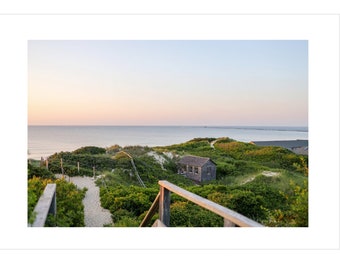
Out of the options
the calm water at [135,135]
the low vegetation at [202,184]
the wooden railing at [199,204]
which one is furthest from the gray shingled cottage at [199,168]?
the wooden railing at [199,204]

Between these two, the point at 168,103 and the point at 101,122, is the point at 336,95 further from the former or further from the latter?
the point at 101,122

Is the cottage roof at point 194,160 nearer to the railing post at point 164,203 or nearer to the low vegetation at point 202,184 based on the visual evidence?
the low vegetation at point 202,184

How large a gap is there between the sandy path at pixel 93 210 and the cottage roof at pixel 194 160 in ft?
8.44

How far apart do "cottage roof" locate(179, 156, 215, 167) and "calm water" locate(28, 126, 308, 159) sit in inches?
25.4

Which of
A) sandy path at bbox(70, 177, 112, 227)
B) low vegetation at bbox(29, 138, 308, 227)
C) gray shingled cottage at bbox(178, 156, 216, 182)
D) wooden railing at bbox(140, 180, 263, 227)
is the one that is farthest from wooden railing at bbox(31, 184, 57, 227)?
gray shingled cottage at bbox(178, 156, 216, 182)

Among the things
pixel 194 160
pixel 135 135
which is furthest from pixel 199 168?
pixel 135 135

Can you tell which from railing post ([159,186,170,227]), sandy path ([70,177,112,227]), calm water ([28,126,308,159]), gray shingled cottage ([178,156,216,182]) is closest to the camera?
railing post ([159,186,170,227])

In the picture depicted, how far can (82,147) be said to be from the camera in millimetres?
7547

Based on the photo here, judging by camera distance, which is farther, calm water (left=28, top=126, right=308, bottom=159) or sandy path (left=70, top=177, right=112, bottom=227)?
calm water (left=28, top=126, right=308, bottom=159)

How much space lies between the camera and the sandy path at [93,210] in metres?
4.87

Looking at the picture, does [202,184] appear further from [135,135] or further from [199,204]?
[199,204]

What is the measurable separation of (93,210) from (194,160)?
362 cm

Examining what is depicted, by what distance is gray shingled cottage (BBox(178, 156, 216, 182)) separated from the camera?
26.8 ft

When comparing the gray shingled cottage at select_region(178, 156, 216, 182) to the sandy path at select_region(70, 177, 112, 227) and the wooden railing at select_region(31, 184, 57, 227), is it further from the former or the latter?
the wooden railing at select_region(31, 184, 57, 227)
